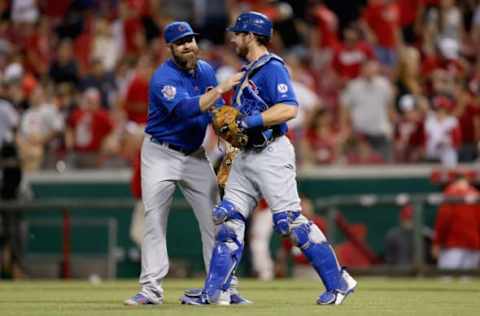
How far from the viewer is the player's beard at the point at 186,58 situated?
36.0ft

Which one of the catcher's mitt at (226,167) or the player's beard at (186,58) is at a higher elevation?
the player's beard at (186,58)

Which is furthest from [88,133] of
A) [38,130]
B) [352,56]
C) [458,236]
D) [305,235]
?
[305,235]

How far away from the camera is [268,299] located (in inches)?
474

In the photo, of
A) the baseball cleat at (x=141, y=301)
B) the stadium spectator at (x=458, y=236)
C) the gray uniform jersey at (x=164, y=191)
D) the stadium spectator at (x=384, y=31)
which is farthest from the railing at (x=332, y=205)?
the baseball cleat at (x=141, y=301)

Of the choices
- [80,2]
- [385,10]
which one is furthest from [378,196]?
→ [80,2]

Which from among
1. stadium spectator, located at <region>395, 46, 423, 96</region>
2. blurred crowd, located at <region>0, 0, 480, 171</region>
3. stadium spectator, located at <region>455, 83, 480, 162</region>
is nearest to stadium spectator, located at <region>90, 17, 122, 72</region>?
blurred crowd, located at <region>0, 0, 480, 171</region>

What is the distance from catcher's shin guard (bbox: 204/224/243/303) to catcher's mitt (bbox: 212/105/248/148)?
65 cm

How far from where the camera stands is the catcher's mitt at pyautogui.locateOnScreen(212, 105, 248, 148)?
10.2m

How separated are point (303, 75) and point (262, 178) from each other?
10584 mm

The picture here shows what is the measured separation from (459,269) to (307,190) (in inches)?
126

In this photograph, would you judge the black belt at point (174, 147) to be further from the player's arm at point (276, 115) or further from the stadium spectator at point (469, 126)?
the stadium spectator at point (469, 126)

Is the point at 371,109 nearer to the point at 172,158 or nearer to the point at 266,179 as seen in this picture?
the point at 172,158

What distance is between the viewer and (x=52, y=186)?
20781 mm

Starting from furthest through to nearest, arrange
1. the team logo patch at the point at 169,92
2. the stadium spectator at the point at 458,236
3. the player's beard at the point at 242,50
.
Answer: the stadium spectator at the point at 458,236 → the team logo patch at the point at 169,92 → the player's beard at the point at 242,50
